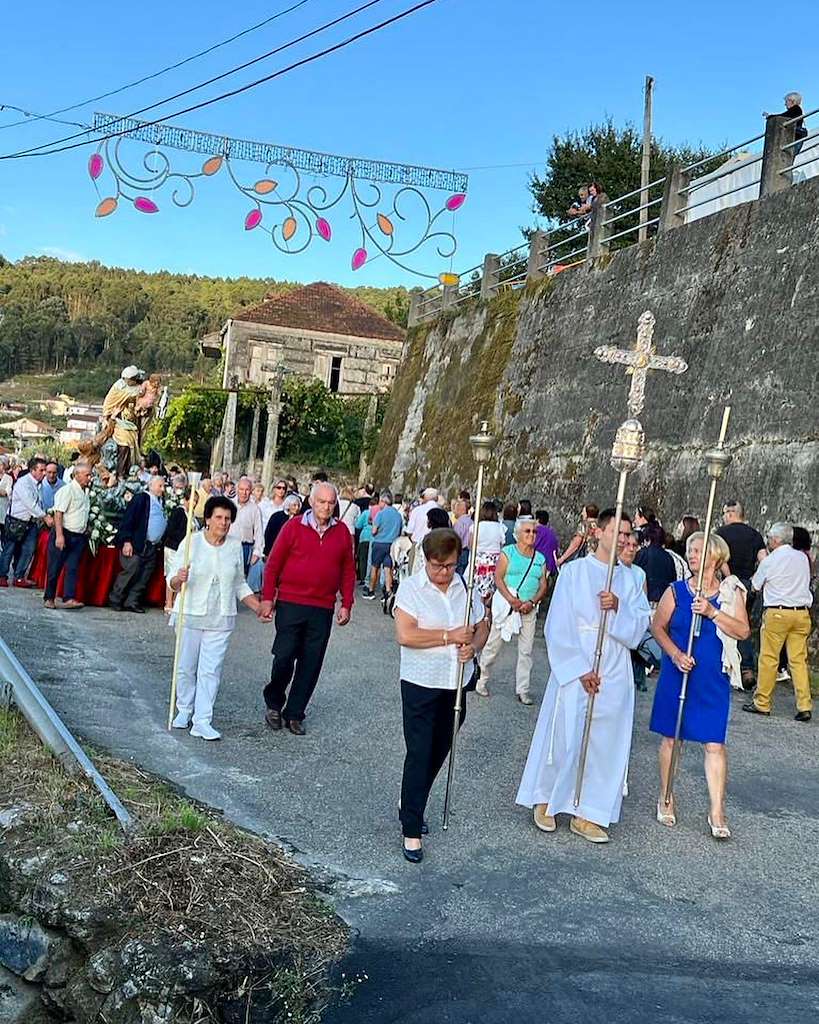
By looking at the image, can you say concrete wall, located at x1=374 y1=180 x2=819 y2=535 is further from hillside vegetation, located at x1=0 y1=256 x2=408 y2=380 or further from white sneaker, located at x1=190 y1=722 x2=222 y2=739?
hillside vegetation, located at x1=0 y1=256 x2=408 y2=380

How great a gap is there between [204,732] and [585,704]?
9.63ft

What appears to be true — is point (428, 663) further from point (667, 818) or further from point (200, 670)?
point (200, 670)

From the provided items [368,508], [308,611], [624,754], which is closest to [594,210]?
[368,508]

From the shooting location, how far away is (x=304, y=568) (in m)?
8.66

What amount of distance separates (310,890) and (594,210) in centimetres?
Answer: 1883

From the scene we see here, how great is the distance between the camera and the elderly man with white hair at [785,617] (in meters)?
10.8

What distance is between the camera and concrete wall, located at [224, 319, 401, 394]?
4619cm

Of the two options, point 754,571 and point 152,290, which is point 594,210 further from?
point 152,290

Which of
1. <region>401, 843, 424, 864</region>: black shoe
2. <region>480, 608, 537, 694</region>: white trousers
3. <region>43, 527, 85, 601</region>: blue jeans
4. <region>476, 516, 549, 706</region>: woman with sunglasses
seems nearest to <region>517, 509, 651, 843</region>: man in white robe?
<region>401, 843, 424, 864</region>: black shoe

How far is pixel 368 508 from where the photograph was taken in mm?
20391

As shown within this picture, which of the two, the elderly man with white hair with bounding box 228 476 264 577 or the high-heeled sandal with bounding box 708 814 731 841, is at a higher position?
the elderly man with white hair with bounding box 228 476 264 577

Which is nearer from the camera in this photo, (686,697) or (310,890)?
(310,890)

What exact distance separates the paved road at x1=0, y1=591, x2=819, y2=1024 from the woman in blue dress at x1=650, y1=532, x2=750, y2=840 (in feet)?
1.25

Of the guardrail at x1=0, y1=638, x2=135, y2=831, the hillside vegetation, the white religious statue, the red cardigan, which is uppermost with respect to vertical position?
the hillside vegetation
